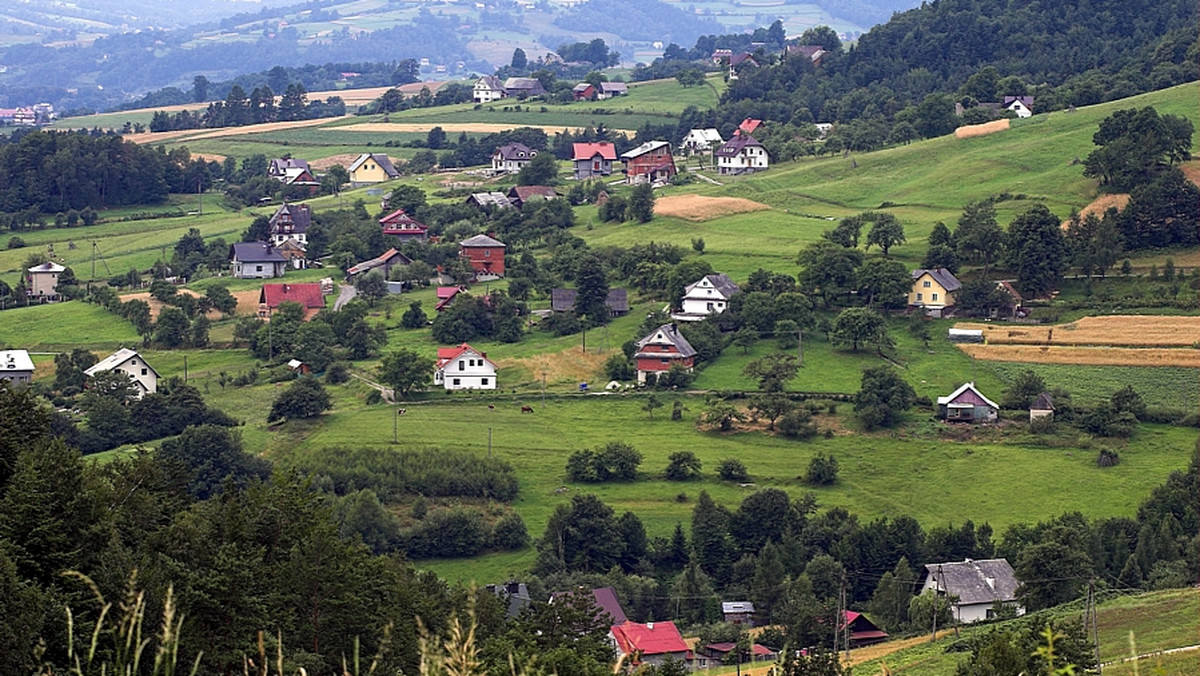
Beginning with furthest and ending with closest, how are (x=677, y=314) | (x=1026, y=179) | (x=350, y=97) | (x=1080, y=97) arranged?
(x=350, y=97) < (x=1080, y=97) < (x=1026, y=179) < (x=677, y=314)

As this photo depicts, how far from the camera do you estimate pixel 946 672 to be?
1097 inches

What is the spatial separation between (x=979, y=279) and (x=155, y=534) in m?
40.4

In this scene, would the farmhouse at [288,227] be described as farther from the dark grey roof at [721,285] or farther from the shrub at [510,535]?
the shrub at [510,535]

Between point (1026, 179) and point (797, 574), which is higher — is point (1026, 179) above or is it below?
above

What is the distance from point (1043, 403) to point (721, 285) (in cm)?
1389

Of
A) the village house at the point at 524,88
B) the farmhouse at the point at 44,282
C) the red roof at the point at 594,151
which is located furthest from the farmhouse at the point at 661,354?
the village house at the point at 524,88

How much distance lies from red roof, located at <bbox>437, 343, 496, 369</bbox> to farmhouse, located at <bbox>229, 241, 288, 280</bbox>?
18.1 meters

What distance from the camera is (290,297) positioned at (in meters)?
61.7

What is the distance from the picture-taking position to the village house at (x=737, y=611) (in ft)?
119

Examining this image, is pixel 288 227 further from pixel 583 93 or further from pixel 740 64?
pixel 740 64

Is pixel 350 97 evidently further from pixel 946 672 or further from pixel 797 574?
pixel 946 672

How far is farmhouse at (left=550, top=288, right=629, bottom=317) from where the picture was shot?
189 ft

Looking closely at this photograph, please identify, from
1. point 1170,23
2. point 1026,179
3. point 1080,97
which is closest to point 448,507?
point 1026,179

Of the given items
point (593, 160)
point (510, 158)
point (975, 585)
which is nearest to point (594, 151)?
point (593, 160)
